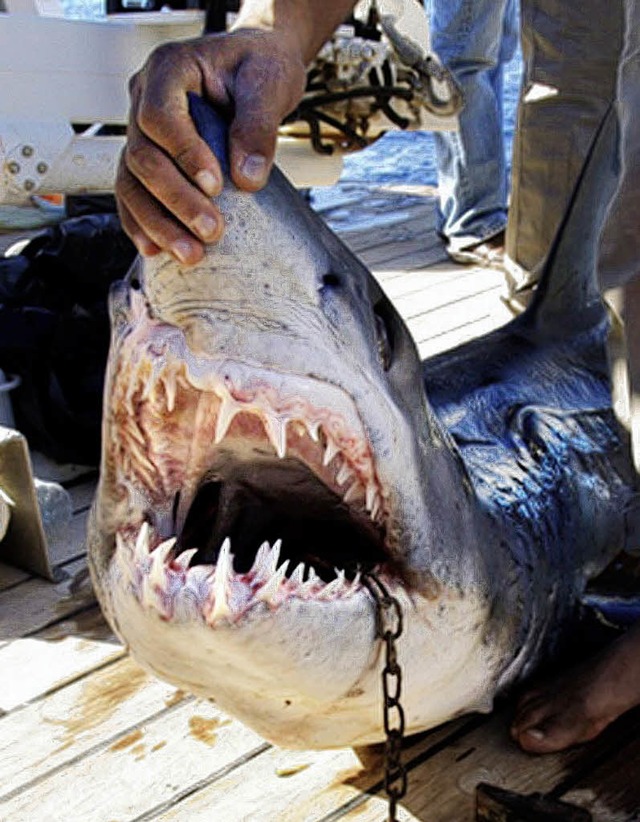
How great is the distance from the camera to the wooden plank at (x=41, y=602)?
2.39 metres

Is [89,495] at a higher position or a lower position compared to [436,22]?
lower

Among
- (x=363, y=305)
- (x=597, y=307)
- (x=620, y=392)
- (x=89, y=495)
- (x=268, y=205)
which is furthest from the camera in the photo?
(x=89, y=495)

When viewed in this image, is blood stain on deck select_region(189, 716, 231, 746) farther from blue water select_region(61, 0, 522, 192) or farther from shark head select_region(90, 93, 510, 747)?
blue water select_region(61, 0, 522, 192)

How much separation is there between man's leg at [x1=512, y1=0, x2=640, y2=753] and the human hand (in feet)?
1.93

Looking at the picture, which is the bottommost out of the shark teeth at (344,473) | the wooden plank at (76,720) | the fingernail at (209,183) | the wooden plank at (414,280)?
the wooden plank at (414,280)

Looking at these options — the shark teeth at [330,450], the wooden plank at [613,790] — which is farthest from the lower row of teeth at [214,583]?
the wooden plank at [613,790]

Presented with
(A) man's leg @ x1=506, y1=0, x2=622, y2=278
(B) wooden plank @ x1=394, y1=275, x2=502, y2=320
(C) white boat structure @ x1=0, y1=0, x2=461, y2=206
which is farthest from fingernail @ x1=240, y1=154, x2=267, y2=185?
(B) wooden plank @ x1=394, y1=275, x2=502, y2=320

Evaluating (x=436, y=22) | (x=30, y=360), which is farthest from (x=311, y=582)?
(x=436, y=22)

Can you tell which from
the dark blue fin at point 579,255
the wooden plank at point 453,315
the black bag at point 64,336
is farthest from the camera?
the wooden plank at point 453,315

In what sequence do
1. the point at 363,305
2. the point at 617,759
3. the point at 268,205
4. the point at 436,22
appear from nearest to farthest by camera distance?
the point at 268,205 < the point at 363,305 < the point at 617,759 < the point at 436,22

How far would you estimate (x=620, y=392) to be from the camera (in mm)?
2152

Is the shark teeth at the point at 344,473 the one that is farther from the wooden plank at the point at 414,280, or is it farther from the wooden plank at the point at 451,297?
the wooden plank at the point at 414,280

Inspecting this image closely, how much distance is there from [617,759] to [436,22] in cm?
332

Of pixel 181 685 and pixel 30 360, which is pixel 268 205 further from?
pixel 30 360
